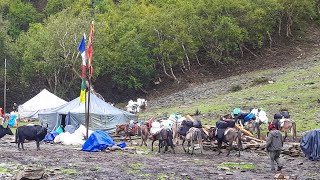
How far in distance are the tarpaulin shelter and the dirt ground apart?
9.70m

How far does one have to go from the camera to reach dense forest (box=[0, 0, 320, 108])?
5559 centimetres

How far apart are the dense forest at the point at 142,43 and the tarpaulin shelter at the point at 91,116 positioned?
1995cm

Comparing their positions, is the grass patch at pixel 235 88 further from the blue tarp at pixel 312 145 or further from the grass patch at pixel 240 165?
the grass patch at pixel 240 165

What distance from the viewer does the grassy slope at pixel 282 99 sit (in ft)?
107

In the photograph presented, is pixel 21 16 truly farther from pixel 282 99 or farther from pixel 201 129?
pixel 201 129

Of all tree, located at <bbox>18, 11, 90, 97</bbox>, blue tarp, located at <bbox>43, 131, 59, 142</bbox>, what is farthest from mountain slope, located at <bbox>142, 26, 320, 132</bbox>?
tree, located at <bbox>18, 11, 90, 97</bbox>

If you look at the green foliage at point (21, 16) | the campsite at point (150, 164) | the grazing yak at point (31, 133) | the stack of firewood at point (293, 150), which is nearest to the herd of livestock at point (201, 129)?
the campsite at point (150, 164)

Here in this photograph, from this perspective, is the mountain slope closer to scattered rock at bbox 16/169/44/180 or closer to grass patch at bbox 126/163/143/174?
grass patch at bbox 126/163/143/174

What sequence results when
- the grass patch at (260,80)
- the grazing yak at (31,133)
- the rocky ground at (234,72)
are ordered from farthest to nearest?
the rocky ground at (234,72) → the grass patch at (260,80) → the grazing yak at (31,133)

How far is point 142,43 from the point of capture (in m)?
62.0

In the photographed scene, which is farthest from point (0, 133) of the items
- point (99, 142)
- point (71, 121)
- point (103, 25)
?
point (103, 25)

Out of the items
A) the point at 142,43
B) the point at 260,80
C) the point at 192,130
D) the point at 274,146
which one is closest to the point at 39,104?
the point at 142,43

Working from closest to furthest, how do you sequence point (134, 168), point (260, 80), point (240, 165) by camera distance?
point (134, 168)
point (240, 165)
point (260, 80)

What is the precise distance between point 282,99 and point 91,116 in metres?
13.9
